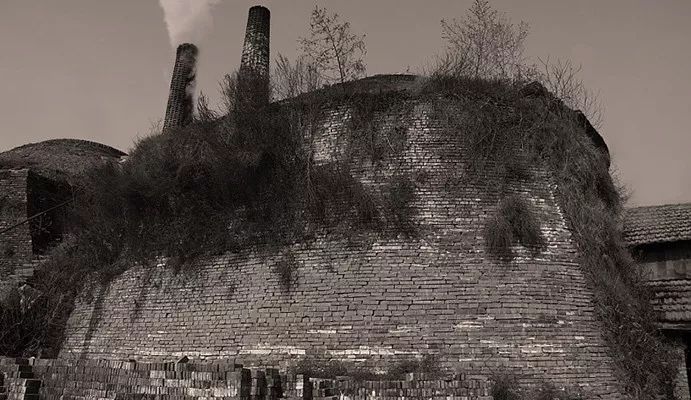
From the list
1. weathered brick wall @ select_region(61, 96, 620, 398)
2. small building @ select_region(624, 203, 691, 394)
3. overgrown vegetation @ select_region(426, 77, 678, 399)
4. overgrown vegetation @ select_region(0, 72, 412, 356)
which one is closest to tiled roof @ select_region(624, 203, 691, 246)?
small building @ select_region(624, 203, 691, 394)

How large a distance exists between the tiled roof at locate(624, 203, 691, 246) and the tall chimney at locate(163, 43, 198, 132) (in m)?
13.9

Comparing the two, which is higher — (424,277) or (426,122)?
(426,122)

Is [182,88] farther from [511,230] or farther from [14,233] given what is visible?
[511,230]

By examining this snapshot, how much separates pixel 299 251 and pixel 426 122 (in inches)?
134

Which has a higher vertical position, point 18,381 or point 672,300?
point 672,300

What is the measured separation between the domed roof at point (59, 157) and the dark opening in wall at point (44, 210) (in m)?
0.63

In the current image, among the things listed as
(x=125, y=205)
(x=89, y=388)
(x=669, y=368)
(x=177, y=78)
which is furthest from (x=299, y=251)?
(x=177, y=78)

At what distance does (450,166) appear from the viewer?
32.8 ft

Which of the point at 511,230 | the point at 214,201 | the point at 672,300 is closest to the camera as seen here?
the point at 511,230

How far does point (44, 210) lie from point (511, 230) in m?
12.7

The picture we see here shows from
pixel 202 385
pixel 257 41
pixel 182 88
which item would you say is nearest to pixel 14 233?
pixel 182 88

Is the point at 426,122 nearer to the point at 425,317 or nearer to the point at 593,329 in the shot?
the point at 425,317

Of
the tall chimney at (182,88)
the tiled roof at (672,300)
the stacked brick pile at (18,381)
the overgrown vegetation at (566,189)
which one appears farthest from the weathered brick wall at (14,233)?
the tiled roof at (672,300)

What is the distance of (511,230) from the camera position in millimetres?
9477
